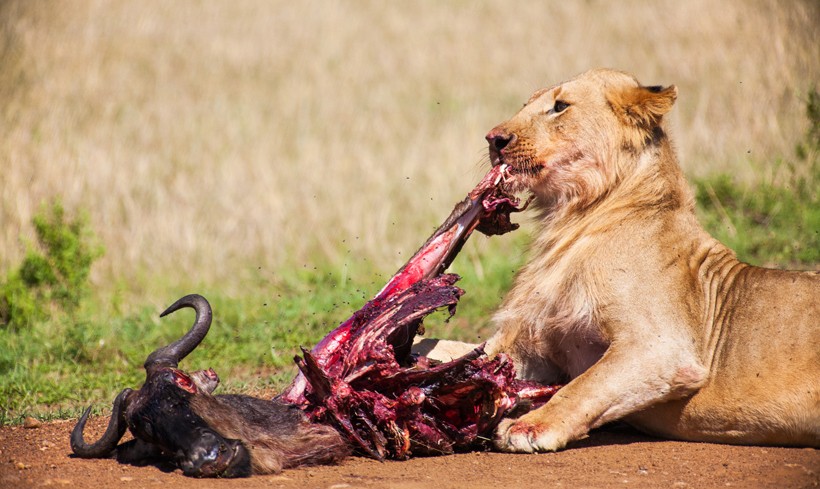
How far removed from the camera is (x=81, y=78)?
1377cm

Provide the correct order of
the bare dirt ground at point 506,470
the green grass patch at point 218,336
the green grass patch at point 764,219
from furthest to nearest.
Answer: the green grass patch at point 764,219 → the green grass patch at point 218,336 → the bare dirt ground at point 506,470

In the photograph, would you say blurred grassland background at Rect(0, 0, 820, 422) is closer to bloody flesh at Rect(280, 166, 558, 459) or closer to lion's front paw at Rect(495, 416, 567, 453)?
bloody flesh at Rect(280, 166, 558, 459)

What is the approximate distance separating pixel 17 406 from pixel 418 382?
2.87 meters

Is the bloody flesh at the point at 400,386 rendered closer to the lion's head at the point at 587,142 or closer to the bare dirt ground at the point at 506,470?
the bare dirt ground at the point at 506,470

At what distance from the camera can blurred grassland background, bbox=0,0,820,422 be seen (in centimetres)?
780

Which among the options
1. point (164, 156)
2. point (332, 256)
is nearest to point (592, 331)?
point (332, 256)

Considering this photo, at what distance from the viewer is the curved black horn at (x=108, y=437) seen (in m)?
4.16

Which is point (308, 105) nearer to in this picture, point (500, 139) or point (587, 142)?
point (500, 139)

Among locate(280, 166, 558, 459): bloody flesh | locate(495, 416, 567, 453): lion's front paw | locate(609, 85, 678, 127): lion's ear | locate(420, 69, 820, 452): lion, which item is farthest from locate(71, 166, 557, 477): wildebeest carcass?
locate(609, 85, 678, 127): lion's ear

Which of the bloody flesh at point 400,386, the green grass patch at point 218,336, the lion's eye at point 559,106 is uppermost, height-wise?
the lion's eye at point 559,106

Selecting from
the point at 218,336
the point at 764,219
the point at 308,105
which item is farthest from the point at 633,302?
the point at 308,105

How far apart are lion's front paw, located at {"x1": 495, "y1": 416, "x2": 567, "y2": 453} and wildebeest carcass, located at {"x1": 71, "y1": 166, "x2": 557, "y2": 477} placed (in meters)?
0.11

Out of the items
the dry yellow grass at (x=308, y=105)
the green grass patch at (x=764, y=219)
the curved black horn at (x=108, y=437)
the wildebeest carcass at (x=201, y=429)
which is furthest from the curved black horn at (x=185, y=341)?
the green grass patch at (x=764, y=219)

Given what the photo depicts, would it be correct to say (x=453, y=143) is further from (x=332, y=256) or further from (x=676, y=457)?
(x=676, y=457)
